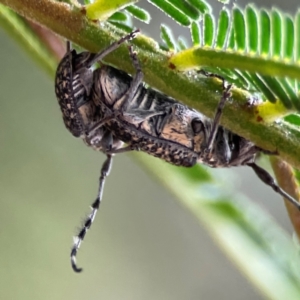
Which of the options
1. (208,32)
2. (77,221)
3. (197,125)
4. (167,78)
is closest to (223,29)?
(208,32)

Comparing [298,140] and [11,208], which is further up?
[298,140]

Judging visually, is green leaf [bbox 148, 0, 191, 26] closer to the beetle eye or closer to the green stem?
the green stem

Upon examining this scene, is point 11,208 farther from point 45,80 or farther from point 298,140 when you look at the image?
point 298,140

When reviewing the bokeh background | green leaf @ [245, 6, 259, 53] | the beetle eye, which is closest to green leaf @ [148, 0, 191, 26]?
green leaf @ [245, 6, 259, 53]

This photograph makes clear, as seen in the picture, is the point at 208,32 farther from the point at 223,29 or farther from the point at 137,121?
the point at 137,121

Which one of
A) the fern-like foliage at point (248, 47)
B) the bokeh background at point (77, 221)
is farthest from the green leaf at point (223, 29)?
the bokeh background at point (77, 221)

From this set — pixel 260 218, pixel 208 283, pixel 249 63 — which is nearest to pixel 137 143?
pixel 249 63

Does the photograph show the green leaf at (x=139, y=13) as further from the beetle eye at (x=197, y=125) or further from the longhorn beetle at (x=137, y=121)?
the beetle eye at (x=197, y=125)
